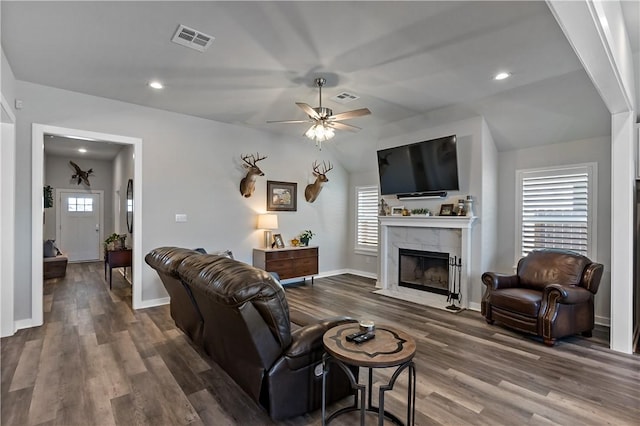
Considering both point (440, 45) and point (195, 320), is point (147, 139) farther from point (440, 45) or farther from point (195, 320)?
point (440, 45)

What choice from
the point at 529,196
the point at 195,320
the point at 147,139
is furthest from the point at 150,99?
the point at 529,196

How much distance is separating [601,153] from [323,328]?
14.9ft

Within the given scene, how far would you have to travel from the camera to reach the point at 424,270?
561 cm

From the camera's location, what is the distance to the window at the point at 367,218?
7117 mm

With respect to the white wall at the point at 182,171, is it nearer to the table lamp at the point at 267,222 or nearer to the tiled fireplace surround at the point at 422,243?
the table lamp at the point at 267,222

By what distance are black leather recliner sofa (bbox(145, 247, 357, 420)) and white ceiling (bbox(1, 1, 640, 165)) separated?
2040mm

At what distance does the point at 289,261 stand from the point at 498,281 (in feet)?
11.4

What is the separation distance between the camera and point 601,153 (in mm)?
4234

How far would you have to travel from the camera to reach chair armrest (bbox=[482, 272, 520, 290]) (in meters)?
4.10

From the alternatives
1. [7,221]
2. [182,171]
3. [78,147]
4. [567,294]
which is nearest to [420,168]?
[567,294]

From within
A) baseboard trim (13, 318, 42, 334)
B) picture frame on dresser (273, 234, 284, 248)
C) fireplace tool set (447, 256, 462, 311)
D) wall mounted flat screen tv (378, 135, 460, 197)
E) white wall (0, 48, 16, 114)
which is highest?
white wall (0, 48, 16, 114)

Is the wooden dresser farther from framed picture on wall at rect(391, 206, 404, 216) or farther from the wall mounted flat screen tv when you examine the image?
the wall mounted flat screen tv

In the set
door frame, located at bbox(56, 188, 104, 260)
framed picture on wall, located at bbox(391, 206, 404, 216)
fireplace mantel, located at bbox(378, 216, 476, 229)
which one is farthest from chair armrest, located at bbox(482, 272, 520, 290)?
door frame, located at bbox(56, 188, 104, 260)

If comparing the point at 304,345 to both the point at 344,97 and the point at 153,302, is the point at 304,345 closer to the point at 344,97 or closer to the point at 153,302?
the point at 344,97
